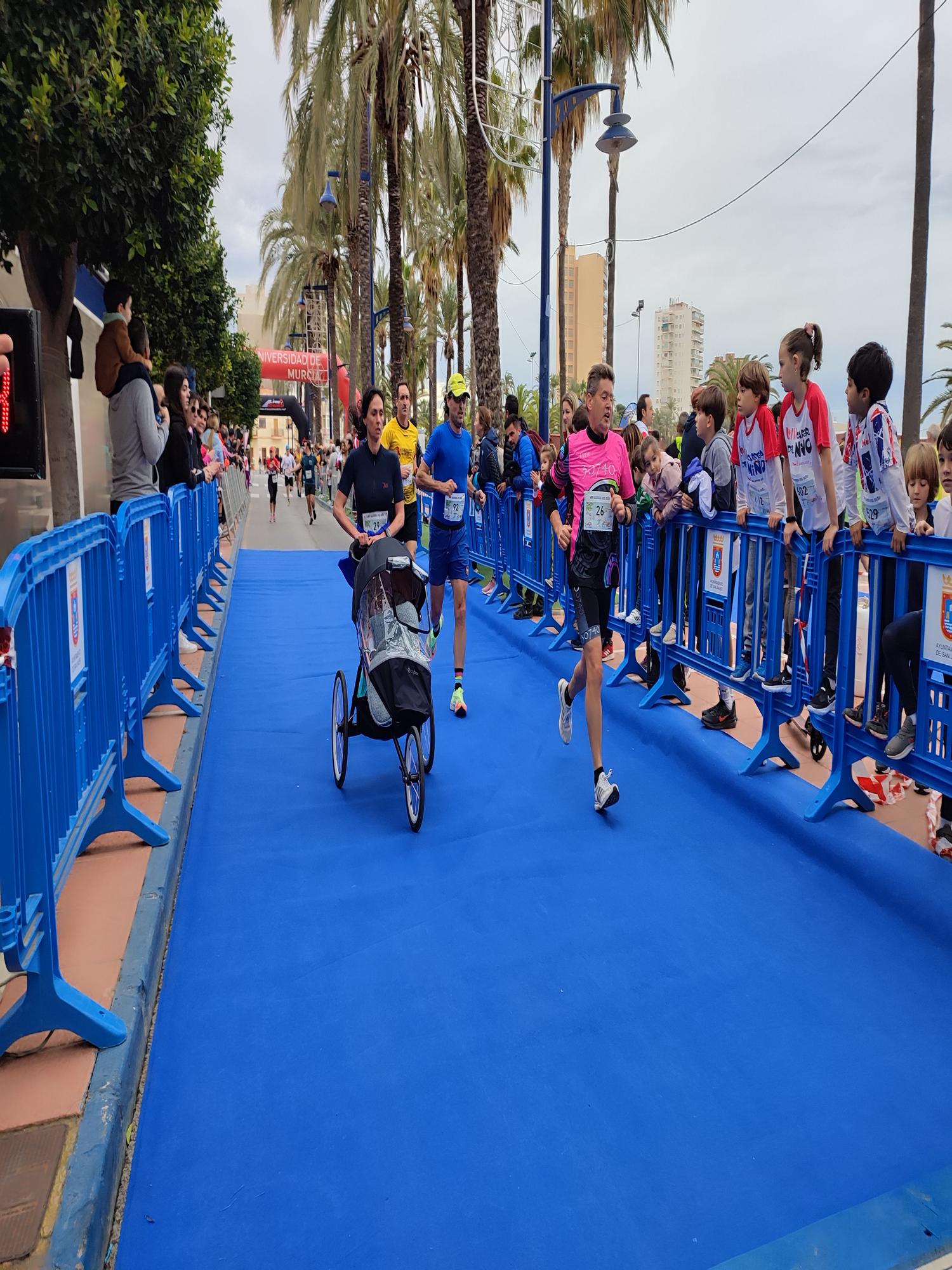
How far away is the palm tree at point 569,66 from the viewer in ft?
72.0

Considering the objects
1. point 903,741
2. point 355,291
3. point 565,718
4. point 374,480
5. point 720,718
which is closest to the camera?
point 903,741

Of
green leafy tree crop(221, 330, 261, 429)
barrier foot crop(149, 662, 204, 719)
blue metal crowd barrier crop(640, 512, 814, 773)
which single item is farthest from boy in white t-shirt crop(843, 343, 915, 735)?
green leafy tree crop(221, 330, 261, 429)

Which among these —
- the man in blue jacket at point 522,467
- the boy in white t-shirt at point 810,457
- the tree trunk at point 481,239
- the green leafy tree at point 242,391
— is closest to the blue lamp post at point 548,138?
the man in blue jacket at point 522,467

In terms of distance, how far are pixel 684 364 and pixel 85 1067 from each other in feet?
559

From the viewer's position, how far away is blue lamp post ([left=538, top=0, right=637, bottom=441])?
407 inches

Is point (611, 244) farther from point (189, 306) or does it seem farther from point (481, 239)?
point (189, 306)

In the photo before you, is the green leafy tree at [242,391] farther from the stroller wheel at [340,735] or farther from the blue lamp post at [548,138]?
the stroller wheel at [340,735]

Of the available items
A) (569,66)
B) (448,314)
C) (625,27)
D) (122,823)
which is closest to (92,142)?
(122,823)

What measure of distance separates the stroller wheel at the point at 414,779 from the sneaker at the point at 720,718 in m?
2.29

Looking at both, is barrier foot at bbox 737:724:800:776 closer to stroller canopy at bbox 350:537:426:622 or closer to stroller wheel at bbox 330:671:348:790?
stroller canopy at bbox 350:537:426:622

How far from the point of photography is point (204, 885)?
165 inches

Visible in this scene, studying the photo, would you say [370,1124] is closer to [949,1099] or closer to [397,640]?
[949,1099]

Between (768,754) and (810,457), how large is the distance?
1740mm

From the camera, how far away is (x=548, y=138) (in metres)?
10.5
